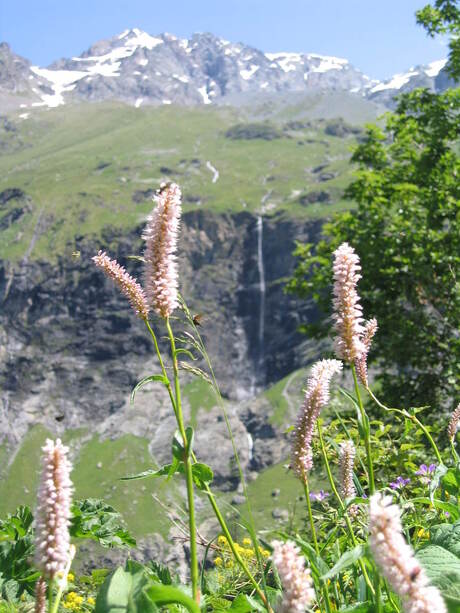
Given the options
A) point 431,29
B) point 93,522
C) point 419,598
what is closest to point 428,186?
point 431,29

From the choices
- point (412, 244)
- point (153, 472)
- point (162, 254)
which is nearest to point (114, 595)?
point (153, 472)

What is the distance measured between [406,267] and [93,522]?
21.1m

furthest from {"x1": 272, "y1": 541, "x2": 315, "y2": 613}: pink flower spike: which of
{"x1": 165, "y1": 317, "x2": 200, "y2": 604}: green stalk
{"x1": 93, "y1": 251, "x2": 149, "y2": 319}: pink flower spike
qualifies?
{"x1": 93, "y1": 251, "x2": 149, "y2": 319}: pink flower spike

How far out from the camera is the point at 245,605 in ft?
9.30

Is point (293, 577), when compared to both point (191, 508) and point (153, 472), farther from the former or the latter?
point (153, 472)

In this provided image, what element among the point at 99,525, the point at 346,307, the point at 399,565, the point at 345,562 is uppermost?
the point at 346,307

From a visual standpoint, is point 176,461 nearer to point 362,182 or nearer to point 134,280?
point 134,280

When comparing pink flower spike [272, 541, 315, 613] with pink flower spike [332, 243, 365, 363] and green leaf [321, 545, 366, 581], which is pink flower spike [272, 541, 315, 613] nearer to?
green leaf [321, 545, 366, 581]

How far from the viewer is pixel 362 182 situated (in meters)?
26.8

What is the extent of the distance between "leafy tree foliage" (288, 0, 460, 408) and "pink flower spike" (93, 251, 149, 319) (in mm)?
17036

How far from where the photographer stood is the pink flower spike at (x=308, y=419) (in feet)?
9.80

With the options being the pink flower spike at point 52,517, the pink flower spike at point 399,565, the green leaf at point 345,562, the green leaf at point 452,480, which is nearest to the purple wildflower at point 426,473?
the green leaf at point 452,480

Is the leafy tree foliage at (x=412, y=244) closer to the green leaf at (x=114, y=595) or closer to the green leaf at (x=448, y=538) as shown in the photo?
the green leaf at (x=448, y=538)

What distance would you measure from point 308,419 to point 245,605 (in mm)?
912
